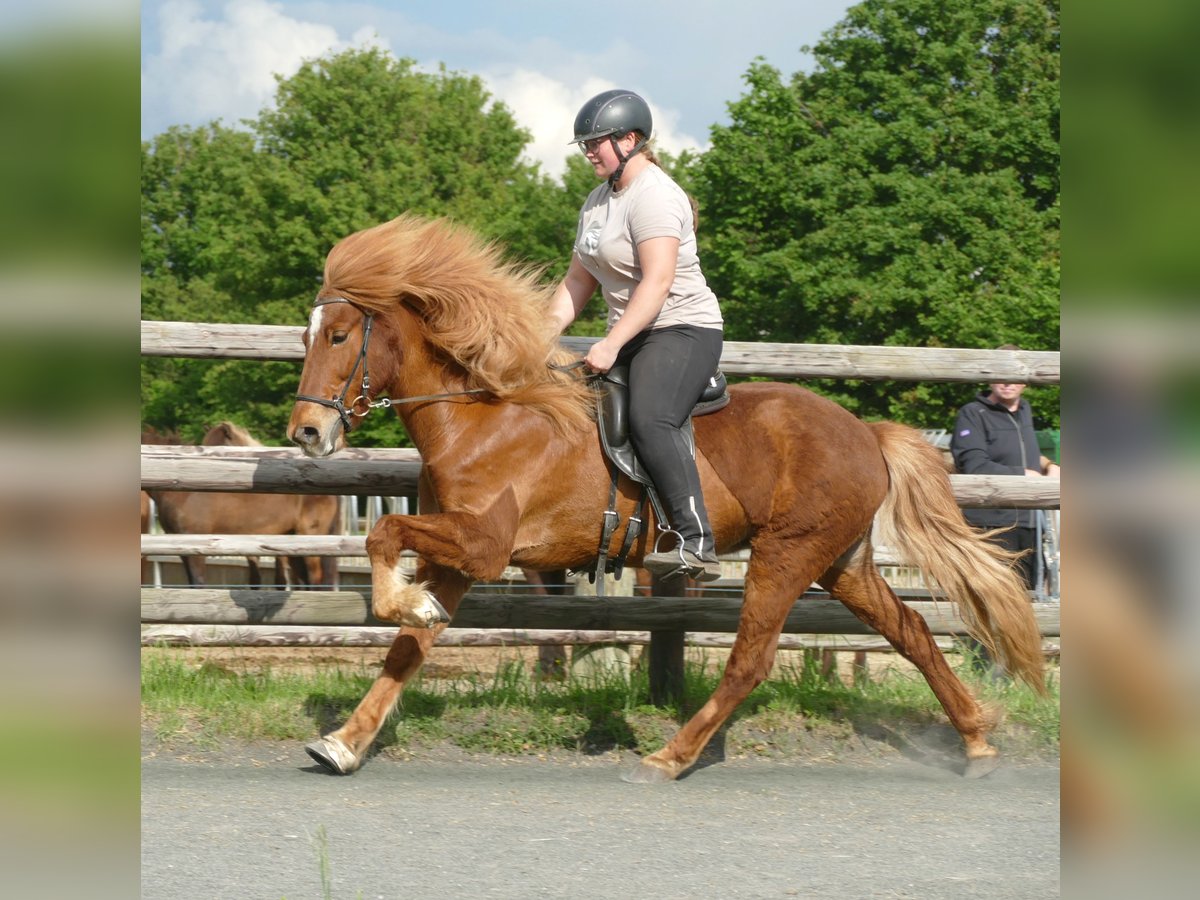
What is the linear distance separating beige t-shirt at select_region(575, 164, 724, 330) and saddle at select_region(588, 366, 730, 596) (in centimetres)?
27

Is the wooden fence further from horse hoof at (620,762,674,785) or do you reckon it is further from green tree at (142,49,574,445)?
green tree at (142,49,574,445)

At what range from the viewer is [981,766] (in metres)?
5.85

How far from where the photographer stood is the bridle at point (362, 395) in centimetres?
529

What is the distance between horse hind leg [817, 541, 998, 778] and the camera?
5910 mm

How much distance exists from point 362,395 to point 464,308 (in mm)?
580

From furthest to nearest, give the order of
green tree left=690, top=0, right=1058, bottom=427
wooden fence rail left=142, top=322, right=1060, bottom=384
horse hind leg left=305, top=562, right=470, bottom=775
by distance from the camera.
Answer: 1. green tree left=690, top=0, right=1058, bottom=427
2. wooden fence rail left=142, top=322, right=1060, bottom=384
3. horse hind leg left=305, top=562, right=470, bottom=775

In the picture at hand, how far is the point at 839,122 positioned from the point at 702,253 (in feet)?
16.3

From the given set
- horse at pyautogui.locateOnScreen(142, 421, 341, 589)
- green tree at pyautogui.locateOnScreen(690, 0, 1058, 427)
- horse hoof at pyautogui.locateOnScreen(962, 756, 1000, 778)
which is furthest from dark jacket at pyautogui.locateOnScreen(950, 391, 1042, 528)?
green tree at pyautogui.locateOnScreen(690, 0, 1058, 427)

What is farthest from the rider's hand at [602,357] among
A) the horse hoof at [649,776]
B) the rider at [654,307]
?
the horse hoof at [649,776]
